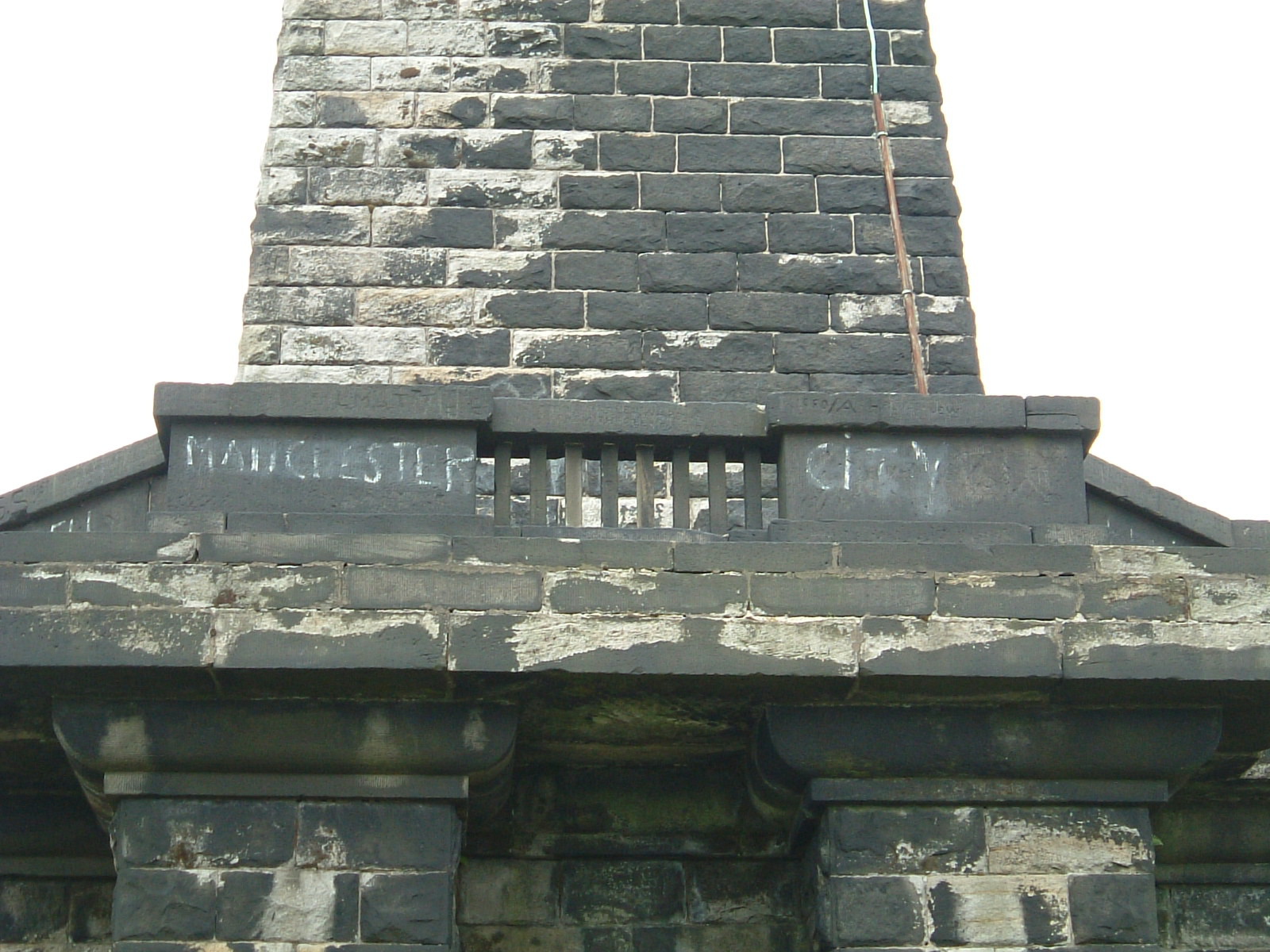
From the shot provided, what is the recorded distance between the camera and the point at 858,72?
Result: 8336mm

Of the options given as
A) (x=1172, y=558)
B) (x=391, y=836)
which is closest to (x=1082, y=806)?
(x=1172, y=558)

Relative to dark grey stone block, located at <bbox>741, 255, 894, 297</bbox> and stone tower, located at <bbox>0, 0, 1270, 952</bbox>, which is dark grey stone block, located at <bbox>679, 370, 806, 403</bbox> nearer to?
dark grey stone block, located at <bbox>741, 255, 894, 297</bbox>

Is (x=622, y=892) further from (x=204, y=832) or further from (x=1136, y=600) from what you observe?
(x=1136, y=600)

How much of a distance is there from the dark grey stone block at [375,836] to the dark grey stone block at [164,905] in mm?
295

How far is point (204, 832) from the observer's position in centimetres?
501

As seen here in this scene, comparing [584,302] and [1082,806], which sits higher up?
[584,302]

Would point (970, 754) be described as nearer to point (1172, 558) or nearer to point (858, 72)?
point (1172, 558)

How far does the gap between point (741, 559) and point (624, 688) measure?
1.71ft

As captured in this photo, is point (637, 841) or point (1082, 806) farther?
point (637, 841)

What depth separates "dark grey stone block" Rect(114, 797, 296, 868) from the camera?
4.97 metres

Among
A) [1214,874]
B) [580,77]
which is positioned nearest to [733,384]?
[580,77]

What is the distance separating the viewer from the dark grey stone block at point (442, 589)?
503 cm

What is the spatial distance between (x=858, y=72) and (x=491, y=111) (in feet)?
5.86

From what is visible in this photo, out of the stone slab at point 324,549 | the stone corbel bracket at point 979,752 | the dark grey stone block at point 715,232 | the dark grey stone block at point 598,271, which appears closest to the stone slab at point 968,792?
the stone corbel bracket at point 979,752
